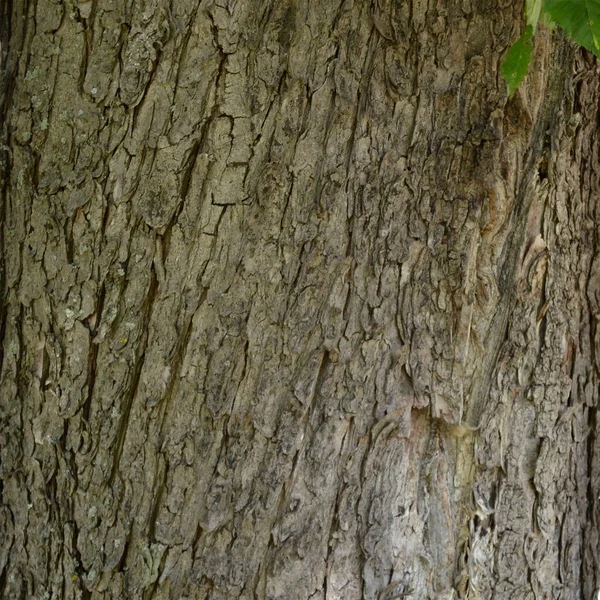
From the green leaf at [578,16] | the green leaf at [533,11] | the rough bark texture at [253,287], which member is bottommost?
the rough bark texture at [253,287]

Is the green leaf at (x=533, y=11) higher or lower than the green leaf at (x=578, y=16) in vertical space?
higher

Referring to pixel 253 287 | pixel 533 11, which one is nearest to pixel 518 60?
pixel 533 11

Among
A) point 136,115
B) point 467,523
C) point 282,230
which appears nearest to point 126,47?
point 136,115

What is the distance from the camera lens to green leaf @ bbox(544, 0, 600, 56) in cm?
123

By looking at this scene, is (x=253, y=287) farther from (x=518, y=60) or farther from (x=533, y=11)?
(x=533, y=11)

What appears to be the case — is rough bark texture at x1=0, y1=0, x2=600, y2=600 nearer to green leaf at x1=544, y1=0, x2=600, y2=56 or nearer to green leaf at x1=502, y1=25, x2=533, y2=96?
green leaf at x1=502, y1=25, x2=533, y2=96

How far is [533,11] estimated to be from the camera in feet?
4.95

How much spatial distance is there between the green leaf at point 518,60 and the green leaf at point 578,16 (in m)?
0.20

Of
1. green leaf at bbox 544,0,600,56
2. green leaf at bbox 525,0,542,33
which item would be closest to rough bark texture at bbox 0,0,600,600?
green leaf at bbox 525,0,542,33

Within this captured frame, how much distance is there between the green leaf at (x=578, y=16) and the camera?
1231mm

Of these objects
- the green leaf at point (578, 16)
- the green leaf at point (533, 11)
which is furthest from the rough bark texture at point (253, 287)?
the green leaf at point (578, 16)

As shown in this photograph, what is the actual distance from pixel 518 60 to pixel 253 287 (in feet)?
2.41

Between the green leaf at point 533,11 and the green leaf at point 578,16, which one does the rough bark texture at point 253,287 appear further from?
the green leaf at point 578,16

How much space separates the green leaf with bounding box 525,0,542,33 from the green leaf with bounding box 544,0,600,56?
0.27m
